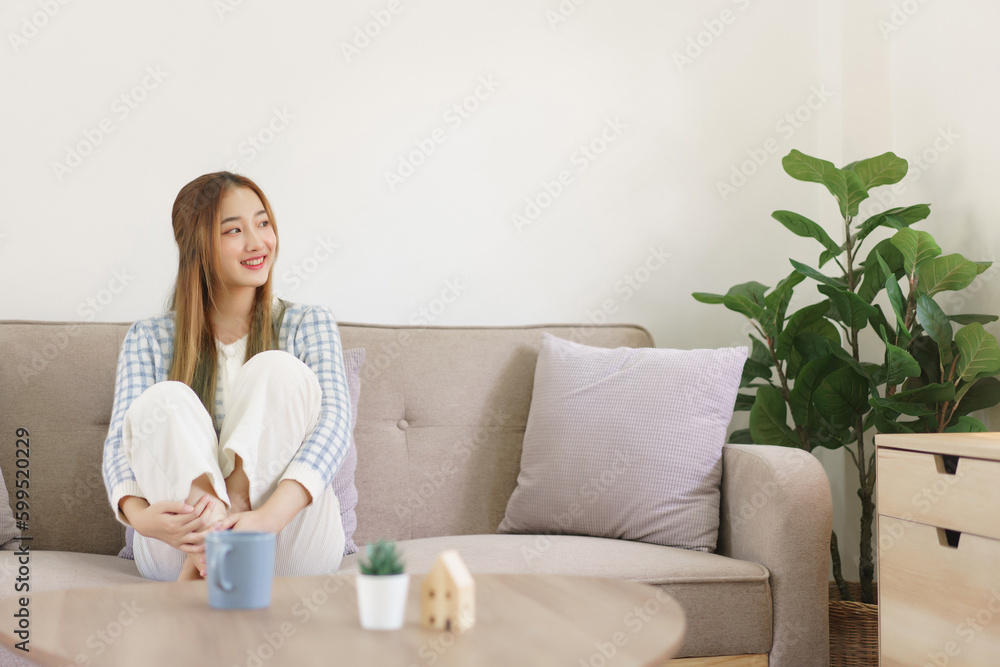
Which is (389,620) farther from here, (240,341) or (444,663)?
(240,341)

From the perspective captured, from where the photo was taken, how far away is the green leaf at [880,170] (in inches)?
81.4

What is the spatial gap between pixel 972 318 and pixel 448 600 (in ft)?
5.44

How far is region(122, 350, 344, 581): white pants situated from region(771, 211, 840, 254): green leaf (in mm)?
1267

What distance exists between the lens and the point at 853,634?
198cm

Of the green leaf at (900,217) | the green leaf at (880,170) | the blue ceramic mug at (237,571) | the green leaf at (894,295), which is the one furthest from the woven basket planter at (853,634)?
the blue ceramic mug at (237,571)

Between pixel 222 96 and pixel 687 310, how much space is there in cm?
143

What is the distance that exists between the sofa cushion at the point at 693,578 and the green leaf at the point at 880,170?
3.49 feet

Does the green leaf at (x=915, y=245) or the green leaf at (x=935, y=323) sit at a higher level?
the green leaf at (x=915, y=245)

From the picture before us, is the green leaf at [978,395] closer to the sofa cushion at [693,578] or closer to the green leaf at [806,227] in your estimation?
the green leaf at [806,227]

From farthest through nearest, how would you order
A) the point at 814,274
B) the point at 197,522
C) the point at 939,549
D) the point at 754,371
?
the point at 754,371 → the point at 814,274 → the point at 939,549 → the point at 197,522

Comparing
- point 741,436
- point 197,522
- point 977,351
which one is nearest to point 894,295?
point 977,351

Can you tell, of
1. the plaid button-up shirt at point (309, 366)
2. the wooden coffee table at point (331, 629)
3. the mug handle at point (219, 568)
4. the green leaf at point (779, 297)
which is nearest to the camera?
the wooden coffee table at point (331, 629)

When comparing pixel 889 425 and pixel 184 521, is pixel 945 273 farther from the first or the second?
pixel 184 521

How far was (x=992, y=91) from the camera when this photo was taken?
202 centimetres
